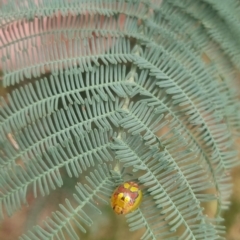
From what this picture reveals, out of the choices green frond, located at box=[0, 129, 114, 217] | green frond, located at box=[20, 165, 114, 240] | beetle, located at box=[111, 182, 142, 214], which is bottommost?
beetle, located at box=[111, 182, 142, 214]

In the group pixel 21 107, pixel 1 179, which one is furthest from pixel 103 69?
pixel 1 179

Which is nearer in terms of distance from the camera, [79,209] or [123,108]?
[79,209]

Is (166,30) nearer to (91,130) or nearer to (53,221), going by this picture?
(91,130)

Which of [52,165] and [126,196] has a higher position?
[52,165]

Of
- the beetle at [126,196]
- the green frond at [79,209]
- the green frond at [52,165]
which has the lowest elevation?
the beetle at [126,196]

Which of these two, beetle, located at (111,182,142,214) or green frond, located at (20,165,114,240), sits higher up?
green frond, located at (20,165,114,240)

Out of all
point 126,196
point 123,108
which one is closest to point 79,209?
point 126,196

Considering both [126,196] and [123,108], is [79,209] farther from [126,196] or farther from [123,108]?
[123,108]
